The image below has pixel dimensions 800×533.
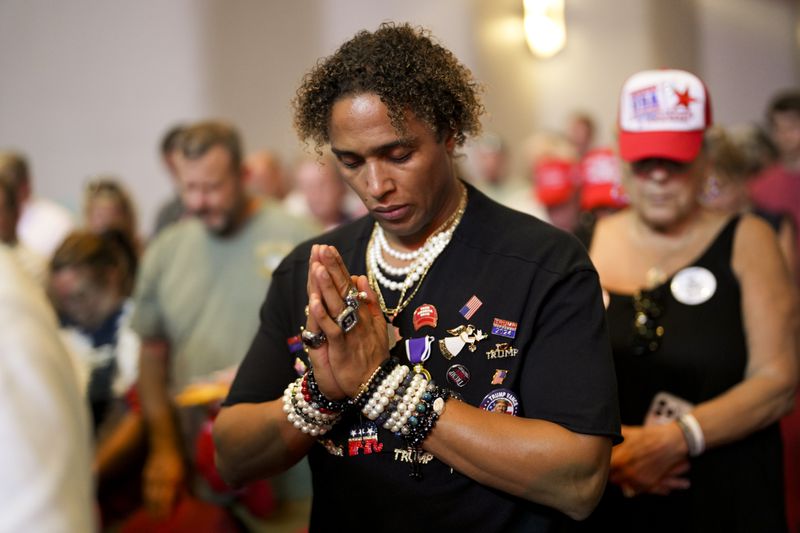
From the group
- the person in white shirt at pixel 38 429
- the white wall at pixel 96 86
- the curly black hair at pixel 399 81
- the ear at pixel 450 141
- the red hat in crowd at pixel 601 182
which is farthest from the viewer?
the white wall at pixel 96 86

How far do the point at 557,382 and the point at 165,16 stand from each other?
7801 millimetres

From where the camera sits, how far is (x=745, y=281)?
8.03ft

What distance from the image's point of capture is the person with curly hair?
5.33 ft

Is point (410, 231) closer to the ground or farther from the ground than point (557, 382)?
farther from the ground

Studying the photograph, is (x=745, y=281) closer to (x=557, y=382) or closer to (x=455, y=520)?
(x=557, y=382)

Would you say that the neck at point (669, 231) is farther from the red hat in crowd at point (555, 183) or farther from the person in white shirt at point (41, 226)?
the person in white shirt at point (41, 226)

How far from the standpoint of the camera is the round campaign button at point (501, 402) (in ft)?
5.62

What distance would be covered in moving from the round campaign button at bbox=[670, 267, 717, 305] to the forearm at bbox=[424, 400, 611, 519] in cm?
96

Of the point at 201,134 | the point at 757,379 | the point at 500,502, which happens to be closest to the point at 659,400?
the point at 757,379

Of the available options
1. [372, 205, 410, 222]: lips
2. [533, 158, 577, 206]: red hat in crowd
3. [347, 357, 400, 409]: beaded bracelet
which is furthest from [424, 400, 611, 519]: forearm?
[533, 158, 577, 206]: red hat in crowd

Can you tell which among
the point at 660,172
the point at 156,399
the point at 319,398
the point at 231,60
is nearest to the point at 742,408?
the point at 660,172

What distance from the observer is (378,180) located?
173 centimetres

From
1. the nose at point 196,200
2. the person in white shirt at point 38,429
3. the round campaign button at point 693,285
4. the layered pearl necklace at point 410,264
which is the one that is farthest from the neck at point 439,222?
the nose at point 196,200

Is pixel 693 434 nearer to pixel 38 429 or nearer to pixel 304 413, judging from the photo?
pixel 304 413
